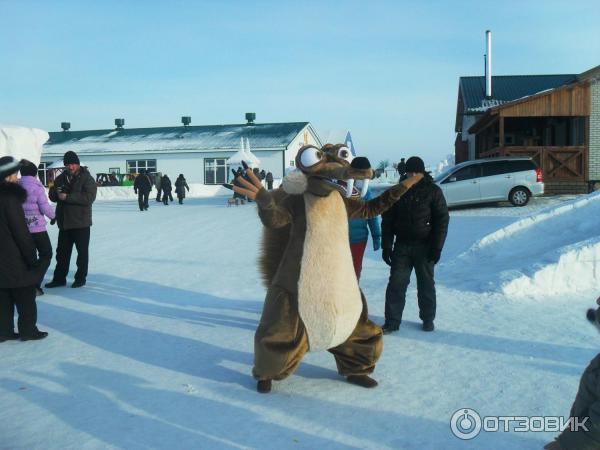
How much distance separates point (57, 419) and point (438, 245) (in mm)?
3505

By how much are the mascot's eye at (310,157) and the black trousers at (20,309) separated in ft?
10.4

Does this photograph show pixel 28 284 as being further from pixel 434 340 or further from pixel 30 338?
pixel 434 340

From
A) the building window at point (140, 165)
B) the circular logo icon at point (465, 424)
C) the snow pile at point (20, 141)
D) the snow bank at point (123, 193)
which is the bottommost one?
the circular logo icon at point (465, 424)

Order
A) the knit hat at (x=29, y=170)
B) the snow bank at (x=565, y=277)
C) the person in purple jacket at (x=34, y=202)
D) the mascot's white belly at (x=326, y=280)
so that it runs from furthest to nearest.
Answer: the knit hat at (x=29, y=170) < the person in purple jacket at (x=34, y=202) < the snow bank at (x=565, y=277) < the mascot's white belly at (x=326, y=280)

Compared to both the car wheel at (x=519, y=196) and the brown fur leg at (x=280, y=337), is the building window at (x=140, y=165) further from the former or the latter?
the brown fur leg at (x=280, y=337)

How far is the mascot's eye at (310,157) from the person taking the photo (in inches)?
156

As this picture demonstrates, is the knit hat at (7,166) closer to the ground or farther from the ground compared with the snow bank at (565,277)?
farther from the ground

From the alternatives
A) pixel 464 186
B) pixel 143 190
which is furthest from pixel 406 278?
pixel 143 190

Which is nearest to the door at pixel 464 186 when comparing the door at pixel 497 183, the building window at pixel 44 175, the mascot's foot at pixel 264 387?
the door at pixel 497 183

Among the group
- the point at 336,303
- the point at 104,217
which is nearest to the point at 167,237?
the point at 104,217

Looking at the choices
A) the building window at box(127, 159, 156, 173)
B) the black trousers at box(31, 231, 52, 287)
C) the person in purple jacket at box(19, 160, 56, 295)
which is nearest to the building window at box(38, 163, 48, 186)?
the building window at box(127, 159, 156, 173)

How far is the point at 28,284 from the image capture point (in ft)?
17.5

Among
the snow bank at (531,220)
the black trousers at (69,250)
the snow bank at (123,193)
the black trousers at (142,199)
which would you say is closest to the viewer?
the black trousers at (69,250)

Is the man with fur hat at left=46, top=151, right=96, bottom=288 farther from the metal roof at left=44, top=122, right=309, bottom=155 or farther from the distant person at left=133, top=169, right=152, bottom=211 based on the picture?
the metal roof at left=44, top=122, right=309, bottom=155
